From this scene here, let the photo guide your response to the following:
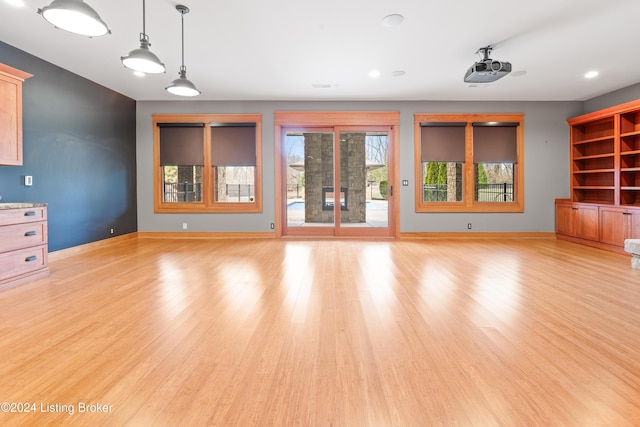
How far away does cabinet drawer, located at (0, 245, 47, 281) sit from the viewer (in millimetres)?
3258

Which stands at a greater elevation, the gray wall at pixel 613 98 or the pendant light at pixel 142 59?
the gray wall at pixel 613 98

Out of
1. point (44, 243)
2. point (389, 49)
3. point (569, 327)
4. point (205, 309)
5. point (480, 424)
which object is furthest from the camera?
point (389, 49)

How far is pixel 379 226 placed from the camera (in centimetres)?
697

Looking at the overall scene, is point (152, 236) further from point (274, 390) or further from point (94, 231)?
point (274, 390)

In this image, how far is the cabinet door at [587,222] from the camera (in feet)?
18.5

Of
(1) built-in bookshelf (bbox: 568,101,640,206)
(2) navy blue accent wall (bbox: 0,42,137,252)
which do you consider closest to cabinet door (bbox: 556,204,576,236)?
(1) built-in bookshelf (bbox: 568,101,640,206)

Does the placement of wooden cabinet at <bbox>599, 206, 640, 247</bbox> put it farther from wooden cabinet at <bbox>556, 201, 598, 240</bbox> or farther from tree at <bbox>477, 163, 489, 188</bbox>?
Result: tree at <bbox>477, 163, 489, 188</bbox>

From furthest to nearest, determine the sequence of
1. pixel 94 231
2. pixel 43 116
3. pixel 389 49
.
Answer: pixel 94 231 → pixel 43 116 → pixel 389 49

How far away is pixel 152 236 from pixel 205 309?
16.3ft

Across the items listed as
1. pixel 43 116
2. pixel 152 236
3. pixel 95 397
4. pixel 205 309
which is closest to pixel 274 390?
pixel 95 397

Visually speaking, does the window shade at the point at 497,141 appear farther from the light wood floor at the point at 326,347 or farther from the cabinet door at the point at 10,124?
the cabinet door at the point at 10,124

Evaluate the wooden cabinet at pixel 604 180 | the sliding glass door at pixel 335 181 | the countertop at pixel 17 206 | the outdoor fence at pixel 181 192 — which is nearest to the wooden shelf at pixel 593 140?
the wooden cabinet at pixel 604 180

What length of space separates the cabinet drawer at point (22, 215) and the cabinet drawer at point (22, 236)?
48mm

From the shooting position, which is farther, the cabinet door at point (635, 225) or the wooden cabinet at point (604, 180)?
the wooden cabinet at point (604, 180)
